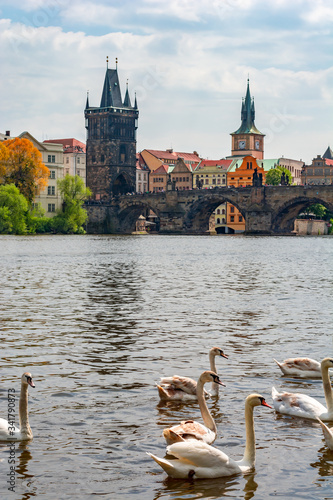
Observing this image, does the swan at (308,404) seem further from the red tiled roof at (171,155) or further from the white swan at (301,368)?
the red tiled roof at (171,155)

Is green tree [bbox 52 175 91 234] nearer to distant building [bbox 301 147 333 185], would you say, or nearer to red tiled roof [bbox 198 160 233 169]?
red tiled roof [bbox 198 160 233 169]

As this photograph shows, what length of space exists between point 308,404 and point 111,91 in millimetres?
142099

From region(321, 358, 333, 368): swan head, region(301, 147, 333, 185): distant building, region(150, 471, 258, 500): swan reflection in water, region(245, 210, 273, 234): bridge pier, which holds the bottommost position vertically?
region(150, 471, 258, 500): swan reflection in water

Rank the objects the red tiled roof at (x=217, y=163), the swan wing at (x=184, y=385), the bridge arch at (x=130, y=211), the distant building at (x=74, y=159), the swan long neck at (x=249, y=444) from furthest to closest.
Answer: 1. the red tiled roof at (x=217, y=163)
2. the distant building at (x=74, y=159)
3. the bridge arch at (x=130, y=211)
4. the swan wing at (x=184, y=385)
5. the swan long neck at (x=249, y=444)

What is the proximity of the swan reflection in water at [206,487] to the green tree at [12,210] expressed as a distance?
266ft

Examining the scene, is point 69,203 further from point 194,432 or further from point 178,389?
point 194,432

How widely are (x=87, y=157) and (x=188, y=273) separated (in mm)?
116382

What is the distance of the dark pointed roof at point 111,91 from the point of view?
485 feet

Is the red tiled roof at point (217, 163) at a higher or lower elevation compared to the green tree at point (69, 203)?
higher

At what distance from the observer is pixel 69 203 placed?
101 metres

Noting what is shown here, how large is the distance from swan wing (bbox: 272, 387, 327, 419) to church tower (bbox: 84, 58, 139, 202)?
135 m

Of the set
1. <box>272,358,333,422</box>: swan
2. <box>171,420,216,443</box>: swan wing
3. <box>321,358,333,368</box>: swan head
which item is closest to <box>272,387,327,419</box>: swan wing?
A: <box>272,358,333,422</box>: swan

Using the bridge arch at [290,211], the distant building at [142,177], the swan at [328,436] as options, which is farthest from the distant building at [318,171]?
the swan at [328,436]

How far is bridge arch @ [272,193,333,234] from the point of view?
11400 cm
